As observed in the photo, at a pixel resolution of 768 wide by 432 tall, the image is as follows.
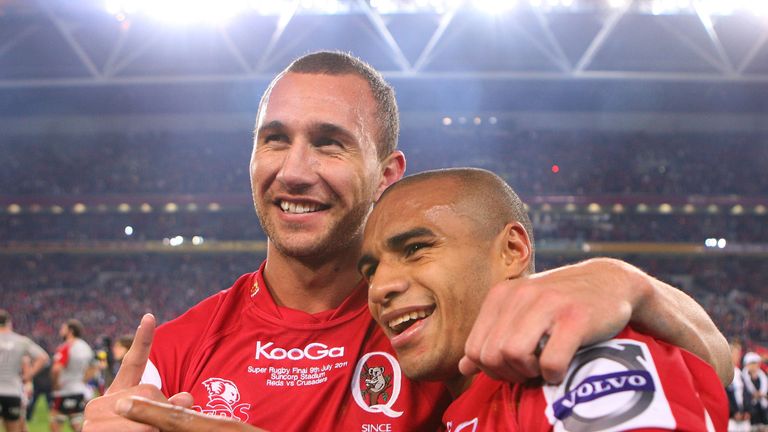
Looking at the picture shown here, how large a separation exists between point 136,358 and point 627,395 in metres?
1.08

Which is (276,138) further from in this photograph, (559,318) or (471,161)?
(471,161)

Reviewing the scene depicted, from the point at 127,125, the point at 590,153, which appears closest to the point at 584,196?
the point at 590,153

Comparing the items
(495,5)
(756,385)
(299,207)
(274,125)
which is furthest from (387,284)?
(495,5)

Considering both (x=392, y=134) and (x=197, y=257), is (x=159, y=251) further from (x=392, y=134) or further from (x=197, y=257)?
(x=392, y=134)

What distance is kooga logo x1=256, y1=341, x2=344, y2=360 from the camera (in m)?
2.23

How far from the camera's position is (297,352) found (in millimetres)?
2240

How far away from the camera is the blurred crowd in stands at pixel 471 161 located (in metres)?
24.2

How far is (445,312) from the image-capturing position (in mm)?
1860

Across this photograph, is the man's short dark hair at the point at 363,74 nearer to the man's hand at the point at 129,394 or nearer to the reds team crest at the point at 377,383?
the reds team crest at the point at 377,383

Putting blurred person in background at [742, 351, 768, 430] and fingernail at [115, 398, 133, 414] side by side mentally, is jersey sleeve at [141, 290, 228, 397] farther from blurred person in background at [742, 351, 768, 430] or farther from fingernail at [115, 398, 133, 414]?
blurred person in background at [742, 351, 768, 430]

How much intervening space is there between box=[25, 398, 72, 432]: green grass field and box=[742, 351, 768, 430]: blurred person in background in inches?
372

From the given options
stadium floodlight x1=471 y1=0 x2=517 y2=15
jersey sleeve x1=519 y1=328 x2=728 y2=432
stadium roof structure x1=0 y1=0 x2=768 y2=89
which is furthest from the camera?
stadium roof structure x1=0 y1=0 x2=768 y2=89

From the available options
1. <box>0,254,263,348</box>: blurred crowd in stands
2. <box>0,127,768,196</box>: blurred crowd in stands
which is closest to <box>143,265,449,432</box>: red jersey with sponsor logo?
<box>0,127,768,196</box>: blurred crowd in stands

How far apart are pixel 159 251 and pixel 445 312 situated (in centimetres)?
2424
